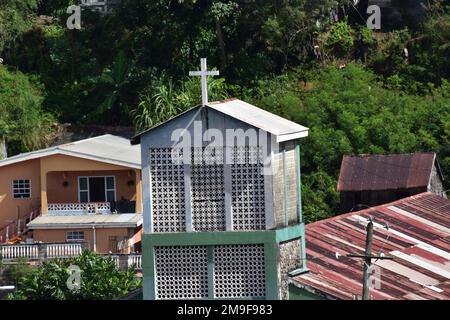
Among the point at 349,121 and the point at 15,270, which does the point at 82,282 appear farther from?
the point at 349,121

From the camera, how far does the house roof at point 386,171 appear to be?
148ft

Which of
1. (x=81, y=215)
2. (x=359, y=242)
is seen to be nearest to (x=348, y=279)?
(x=359, y=242)

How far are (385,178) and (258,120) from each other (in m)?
16.0

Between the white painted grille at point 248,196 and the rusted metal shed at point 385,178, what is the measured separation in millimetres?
15226

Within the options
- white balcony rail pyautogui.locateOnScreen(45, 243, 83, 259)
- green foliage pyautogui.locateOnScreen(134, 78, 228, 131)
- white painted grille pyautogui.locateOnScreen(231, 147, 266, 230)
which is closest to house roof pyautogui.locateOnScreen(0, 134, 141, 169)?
green foliage pyautogui.locateOnScreen(134, 78, 228, 131)

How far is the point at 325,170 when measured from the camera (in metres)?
49.1

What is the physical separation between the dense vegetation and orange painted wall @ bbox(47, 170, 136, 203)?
2.64 meters

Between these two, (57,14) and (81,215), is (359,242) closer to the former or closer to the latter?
(81,215)

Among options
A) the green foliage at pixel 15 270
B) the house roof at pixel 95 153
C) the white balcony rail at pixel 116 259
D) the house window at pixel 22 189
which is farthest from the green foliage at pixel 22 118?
the white balcony rail at pixel 116 259

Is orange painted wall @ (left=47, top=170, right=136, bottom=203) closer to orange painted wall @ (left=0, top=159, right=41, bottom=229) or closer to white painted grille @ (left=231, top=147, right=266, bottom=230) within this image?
orange painted wall @ (left=0, top=159, right=41, bottom=229)

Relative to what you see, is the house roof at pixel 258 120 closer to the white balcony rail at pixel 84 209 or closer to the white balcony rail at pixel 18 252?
the white balcony rail at pixel 18 252

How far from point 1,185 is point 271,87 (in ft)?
29.8

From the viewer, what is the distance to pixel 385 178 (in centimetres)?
4559

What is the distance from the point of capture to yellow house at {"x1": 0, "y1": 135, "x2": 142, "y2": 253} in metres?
46.5
